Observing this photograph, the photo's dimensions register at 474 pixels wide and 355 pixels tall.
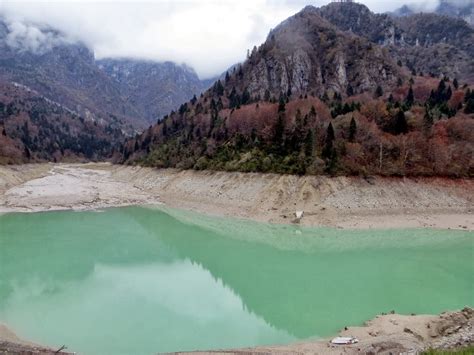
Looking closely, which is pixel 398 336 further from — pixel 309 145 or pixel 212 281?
pixel 309 145

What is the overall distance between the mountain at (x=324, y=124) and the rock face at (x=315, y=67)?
291mm

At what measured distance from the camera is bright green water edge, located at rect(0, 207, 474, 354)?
1659 cm

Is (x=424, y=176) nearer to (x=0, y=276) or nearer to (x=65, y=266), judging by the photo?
(x=65, y=266)

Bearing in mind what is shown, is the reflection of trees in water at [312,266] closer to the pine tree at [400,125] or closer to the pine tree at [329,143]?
the pine tree at [329,143]

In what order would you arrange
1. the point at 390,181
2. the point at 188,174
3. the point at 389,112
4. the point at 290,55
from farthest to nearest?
the point at 290,55 < the point at 188,174 < the point at 389,112 < the point at 390,181

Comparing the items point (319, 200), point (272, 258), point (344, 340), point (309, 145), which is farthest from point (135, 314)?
point (309, 145)

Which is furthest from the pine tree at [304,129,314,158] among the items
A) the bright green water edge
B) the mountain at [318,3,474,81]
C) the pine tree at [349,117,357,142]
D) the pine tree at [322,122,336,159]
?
the mountain at [318,3,474,81]

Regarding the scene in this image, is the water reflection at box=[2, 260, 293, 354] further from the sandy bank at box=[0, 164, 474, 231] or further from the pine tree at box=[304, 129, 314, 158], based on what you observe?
the pine tree at box=[304, 129, 314, 158]

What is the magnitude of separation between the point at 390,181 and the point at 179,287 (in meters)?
30.3

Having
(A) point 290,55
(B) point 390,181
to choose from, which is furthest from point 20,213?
(A) point 290,55

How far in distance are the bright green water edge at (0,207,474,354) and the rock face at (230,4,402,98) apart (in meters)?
76.5

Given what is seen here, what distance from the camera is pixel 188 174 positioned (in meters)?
61.4

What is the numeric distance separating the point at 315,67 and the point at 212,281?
102847 millimetres

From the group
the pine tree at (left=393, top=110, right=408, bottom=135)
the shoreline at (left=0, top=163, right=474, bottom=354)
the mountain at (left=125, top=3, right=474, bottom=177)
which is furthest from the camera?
the pine tree at (left=393, top=110, right=408, bottom=135)
